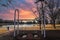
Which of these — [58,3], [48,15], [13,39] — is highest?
[58,3]

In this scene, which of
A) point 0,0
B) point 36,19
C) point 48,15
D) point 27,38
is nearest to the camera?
point 0,0

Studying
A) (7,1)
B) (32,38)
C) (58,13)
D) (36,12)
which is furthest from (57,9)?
(7,1)

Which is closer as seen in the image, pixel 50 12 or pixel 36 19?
pixel 36 19

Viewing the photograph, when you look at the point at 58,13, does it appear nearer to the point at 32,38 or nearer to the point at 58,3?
the point at 58,3

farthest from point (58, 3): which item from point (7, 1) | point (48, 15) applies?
point (7, 1)

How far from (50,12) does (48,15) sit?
4.52ft

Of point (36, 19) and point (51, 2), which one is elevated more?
point (51, 2)

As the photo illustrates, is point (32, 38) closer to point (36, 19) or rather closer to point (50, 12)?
point (36, 19)

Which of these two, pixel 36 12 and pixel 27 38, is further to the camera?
pixel 36 12

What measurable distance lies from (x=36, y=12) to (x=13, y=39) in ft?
65.1

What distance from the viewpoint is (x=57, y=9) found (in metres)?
39.3

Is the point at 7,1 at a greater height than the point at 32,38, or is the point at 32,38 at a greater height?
the point at 7,1

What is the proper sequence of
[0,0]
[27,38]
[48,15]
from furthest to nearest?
1. [48,15]
2. [27,38]
3. [0,0]

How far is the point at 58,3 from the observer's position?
3831 centimetres
